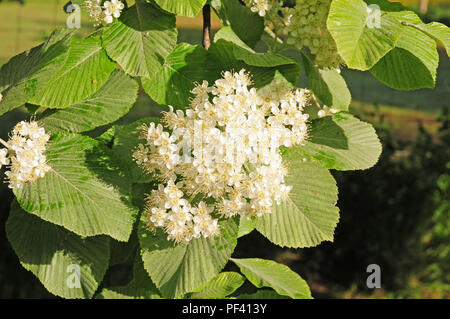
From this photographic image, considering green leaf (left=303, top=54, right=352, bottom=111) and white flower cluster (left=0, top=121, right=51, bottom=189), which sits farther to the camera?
green leaf (left=303, top=54, right=352, bottom=111)

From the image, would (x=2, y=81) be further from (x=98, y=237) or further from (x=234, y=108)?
(x=234, y=108)

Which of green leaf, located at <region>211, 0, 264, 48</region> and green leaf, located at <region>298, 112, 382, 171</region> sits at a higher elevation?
green leaf, located at <region>211, 0, 264, 48</region>

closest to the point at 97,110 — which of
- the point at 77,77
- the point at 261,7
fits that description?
the point at 77,77

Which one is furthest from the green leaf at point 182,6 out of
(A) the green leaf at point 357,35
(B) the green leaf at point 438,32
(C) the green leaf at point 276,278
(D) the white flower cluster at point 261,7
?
(C) the green leaf at point 276,278

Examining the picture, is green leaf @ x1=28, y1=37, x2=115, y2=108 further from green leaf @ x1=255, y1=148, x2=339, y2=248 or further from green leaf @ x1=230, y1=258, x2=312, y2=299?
green leaf @ x1=230, y1=258, x2=312, y2=299

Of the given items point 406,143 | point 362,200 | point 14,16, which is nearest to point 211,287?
point 362,200

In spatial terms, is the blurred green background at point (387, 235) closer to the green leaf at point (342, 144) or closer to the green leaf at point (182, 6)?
the green leaf at point (342, 144)

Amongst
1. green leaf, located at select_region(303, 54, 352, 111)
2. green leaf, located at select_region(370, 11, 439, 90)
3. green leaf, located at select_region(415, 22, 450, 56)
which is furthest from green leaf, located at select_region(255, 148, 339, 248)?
green leaf, located at select_region(415, 22, 450, 56)
